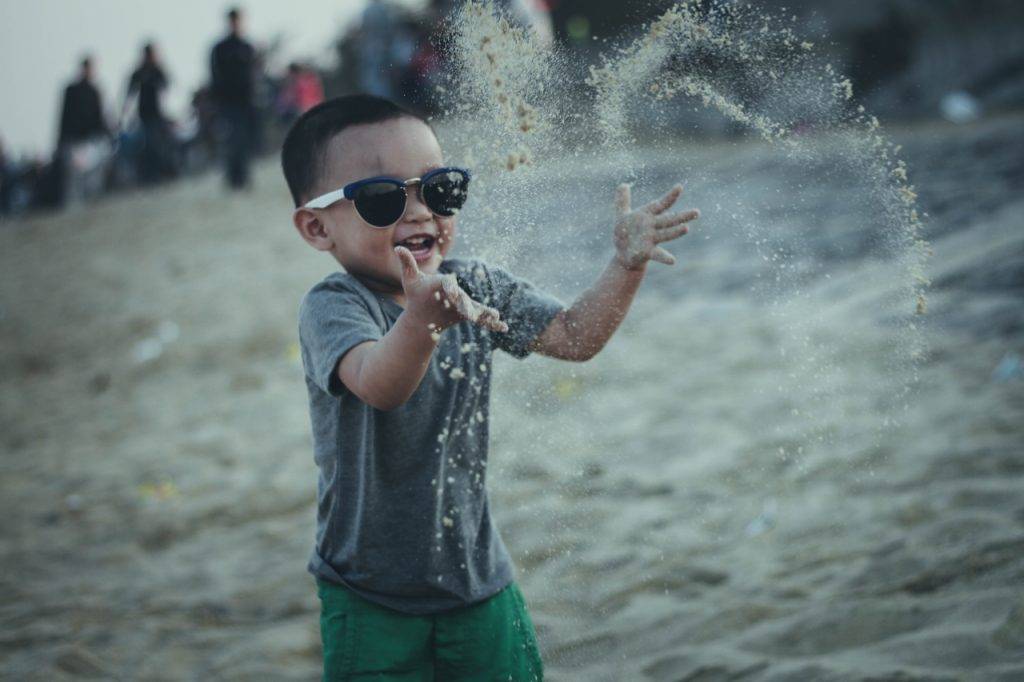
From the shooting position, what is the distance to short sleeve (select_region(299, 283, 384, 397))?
1.79 m

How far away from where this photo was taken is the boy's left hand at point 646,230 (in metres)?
2.03

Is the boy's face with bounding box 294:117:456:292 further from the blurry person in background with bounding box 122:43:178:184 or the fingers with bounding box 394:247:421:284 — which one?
the blurry person in background with bounding box 122:43:178:184

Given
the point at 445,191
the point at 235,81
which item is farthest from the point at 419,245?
the point at 235,81

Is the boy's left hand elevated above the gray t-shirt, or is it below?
above

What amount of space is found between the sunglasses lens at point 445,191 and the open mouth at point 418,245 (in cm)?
6

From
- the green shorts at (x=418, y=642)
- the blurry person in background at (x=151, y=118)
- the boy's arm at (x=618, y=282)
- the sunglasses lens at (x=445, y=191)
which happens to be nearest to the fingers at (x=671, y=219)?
the boy's arm at (x=618, y=282)

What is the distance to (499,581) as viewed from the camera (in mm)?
2012

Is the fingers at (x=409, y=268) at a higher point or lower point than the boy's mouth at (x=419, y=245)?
lower

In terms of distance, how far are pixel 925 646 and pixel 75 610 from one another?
2756 millimetres

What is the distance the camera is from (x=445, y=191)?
1.92 metres

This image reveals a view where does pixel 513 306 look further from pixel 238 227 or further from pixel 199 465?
pixel 238 227

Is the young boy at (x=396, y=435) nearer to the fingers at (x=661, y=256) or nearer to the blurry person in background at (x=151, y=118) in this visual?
the fingers at (x=661, y=256)

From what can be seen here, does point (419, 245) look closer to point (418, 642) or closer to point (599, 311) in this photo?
point (599, 311)

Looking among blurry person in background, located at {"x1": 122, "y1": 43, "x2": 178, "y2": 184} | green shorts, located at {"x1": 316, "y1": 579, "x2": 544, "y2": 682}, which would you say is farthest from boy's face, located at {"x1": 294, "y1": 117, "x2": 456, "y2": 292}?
blurry person in background, located at {"x1": 122, "y1": 43, "x2": 178, "y2": 184}
